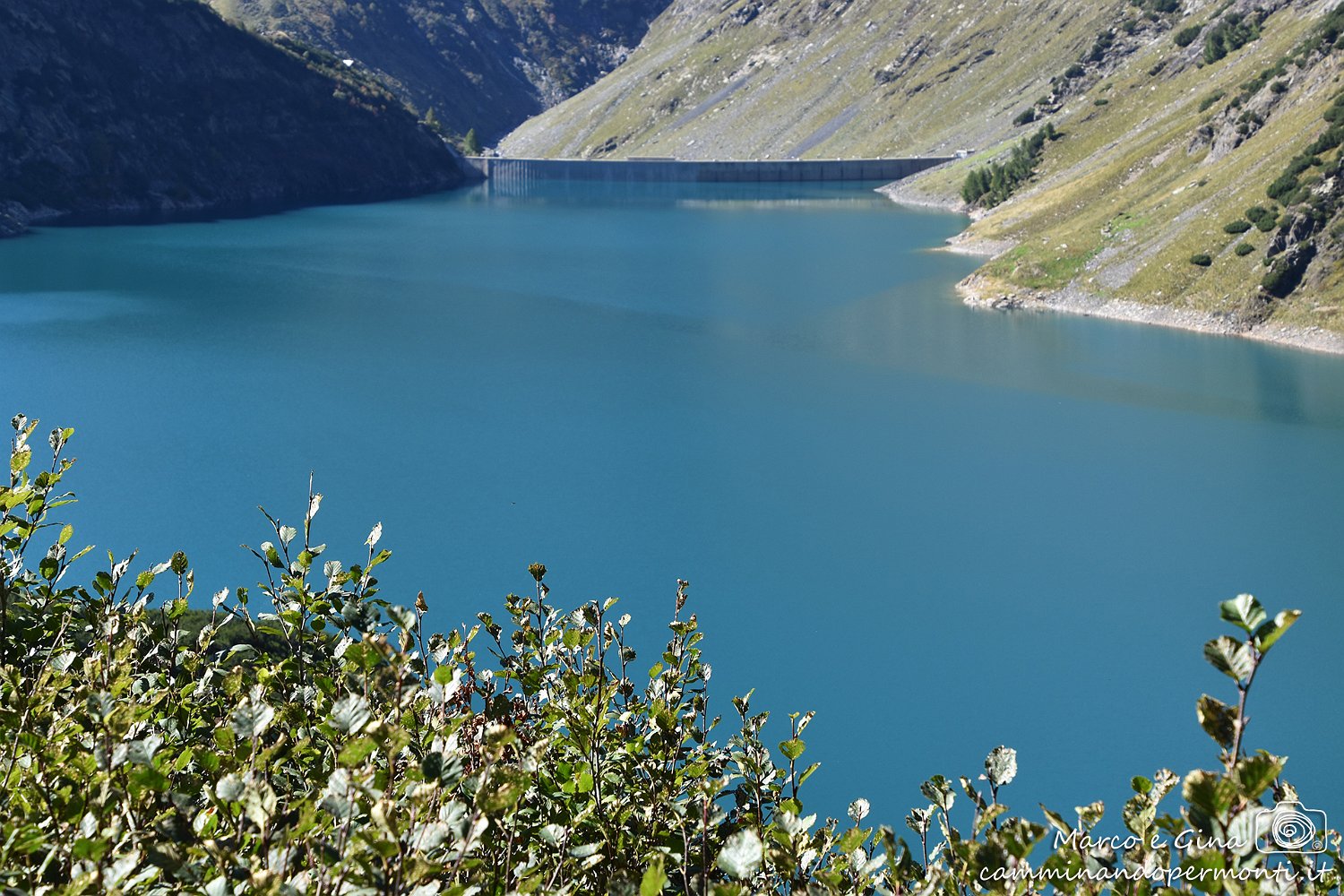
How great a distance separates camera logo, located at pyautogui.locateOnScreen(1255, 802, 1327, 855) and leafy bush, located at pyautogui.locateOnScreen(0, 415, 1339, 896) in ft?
0.21

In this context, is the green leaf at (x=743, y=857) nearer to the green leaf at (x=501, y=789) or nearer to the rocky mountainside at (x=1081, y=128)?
the green leaf at (x=501, y=789)

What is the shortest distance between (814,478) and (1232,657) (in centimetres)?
3134

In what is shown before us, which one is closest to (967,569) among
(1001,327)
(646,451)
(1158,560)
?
(1158,560)

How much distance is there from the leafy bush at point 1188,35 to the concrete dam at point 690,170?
31211mm

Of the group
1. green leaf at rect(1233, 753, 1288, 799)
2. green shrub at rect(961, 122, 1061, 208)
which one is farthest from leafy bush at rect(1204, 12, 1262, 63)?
green leaf at rect(1233, 753, 1288, 799)

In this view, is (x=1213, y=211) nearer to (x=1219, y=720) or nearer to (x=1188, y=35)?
(x=1188, y=35)

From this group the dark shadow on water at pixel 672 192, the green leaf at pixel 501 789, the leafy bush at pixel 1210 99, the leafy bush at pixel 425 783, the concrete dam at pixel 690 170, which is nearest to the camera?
the green leaf at pixel 501 789

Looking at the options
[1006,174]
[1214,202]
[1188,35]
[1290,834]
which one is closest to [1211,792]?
[1290,834]

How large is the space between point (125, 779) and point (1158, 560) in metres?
27.6

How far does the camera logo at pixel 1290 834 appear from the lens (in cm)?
371

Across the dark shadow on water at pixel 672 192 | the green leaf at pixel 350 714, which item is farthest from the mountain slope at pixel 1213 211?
the green leaf at pixel 350 714

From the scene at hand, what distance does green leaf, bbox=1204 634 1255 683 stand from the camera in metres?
2.88

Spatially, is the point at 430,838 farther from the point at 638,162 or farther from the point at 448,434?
the point at 638,162

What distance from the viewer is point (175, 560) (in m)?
6.58
